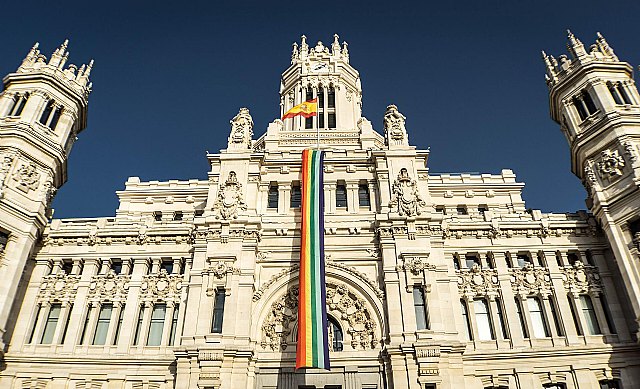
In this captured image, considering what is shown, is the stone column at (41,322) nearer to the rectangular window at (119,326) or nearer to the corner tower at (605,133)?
the rectangular window at (119,326)

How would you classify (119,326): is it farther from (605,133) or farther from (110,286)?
(605,133)

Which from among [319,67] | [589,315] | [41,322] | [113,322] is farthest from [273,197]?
[319,67]

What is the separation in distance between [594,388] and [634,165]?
49.9 feet

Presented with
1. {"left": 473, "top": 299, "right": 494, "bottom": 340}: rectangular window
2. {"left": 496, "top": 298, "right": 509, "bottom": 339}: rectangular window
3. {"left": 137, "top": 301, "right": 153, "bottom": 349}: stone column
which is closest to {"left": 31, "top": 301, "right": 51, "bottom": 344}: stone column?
{"left": 137, "top": 301, "right": 153, "bottom": 349}: stone column

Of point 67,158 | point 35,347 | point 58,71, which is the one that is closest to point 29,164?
point 67,158

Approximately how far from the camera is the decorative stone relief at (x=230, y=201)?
35469 mm

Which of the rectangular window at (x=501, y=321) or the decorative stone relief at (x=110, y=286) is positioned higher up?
the decorative stone relief at (x=110, y=286)

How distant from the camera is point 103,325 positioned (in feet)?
112

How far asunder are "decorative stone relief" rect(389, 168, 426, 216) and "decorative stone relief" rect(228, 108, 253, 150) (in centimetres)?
1285

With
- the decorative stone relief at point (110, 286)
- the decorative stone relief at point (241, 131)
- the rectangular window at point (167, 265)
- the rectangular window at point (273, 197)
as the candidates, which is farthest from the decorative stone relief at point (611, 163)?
the decorative stone relief at point (110, 286)

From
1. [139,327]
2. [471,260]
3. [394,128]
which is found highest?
[394,128]

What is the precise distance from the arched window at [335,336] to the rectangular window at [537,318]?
43.2 feet

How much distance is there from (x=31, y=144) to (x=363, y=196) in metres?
26.2

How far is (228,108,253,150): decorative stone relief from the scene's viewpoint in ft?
131
